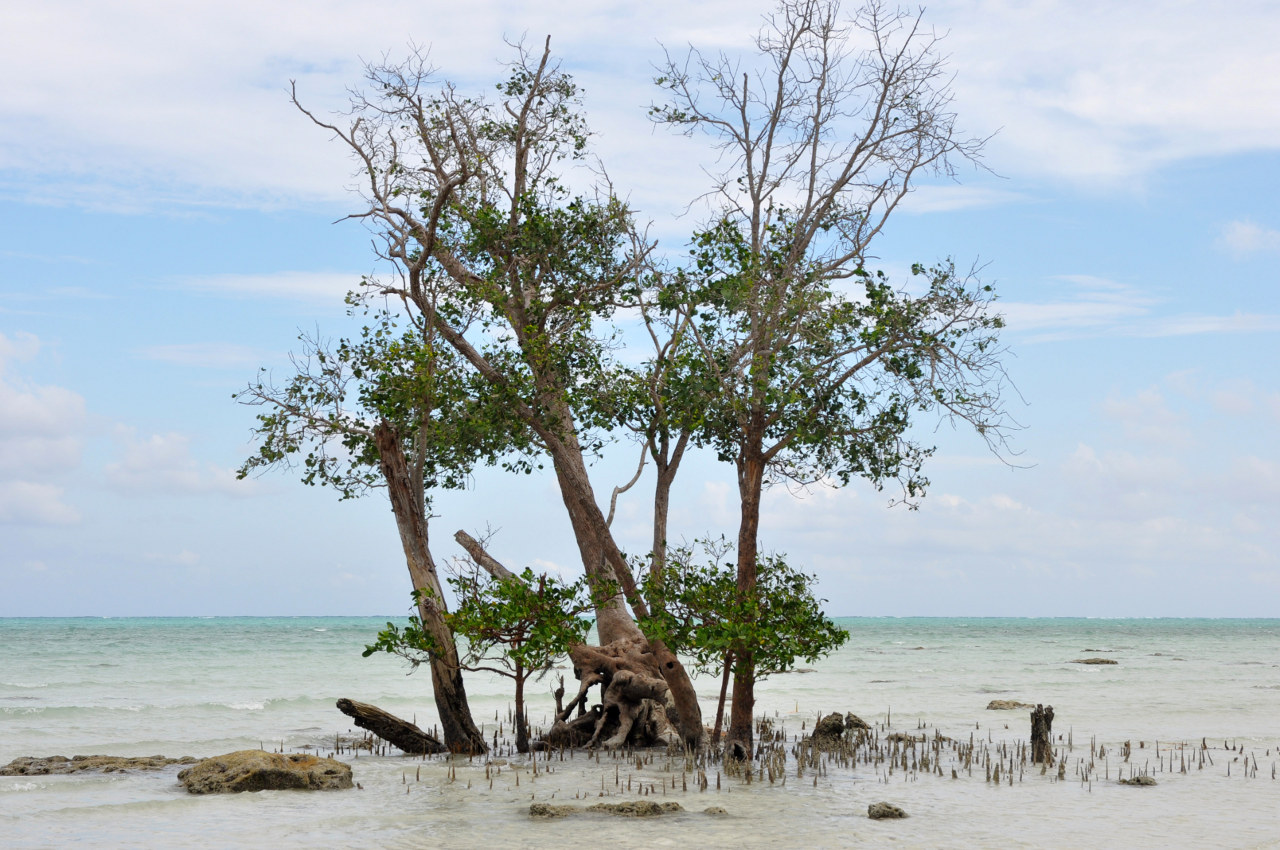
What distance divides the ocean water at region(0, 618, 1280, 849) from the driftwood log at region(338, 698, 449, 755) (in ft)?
1.38

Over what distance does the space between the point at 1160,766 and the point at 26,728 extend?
23.1m

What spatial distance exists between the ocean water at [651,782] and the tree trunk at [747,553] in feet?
3.01

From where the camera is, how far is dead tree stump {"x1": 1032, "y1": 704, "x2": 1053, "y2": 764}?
1738cm

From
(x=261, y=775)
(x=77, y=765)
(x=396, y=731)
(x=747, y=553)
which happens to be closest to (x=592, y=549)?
(x=747, y=553)

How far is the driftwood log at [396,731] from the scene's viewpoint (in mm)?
17781

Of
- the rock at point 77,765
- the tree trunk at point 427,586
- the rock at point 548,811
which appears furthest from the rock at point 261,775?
the rock at point 548,811

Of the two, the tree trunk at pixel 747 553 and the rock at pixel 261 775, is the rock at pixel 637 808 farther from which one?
the rock at pixel 261 775

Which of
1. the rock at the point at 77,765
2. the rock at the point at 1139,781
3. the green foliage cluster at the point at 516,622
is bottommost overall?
the rock at the point at 77,765

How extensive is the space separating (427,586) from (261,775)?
3.96 metres

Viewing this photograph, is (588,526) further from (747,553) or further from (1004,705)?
(1004,705)

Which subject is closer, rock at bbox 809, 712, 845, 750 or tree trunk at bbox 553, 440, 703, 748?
tree trunk at bbox 553, 440, 703, 748

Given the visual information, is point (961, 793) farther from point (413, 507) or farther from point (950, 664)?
point (950, 664)

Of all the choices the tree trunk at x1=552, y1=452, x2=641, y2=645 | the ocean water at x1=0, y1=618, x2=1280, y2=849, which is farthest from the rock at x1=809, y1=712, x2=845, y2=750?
the tree trunk at x1=552, y1=452, x2=641, y2=645

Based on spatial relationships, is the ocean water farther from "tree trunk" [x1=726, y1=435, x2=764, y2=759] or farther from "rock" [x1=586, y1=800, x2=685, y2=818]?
"tree trunk" [x1=726, y1=435, x2=764, y2=759]
